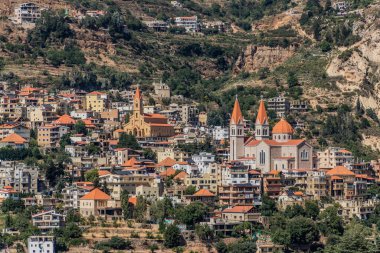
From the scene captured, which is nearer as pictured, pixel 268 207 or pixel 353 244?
pixel 353 244

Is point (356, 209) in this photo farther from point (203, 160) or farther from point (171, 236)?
point (171, 236)

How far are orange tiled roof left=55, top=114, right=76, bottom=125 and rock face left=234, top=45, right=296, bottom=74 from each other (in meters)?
26.5

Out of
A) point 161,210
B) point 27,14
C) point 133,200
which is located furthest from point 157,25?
point 161,210

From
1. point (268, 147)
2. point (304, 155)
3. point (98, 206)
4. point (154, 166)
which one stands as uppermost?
point (268, 147)

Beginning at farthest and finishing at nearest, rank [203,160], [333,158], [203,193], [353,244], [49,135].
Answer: [49,135], [333,158], [203,160], [203,193], [353,244]

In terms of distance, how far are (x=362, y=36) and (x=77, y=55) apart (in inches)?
911

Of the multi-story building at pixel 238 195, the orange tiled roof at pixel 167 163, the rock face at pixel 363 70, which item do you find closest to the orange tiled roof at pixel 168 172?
the orange tiled roof at pixel 167 163

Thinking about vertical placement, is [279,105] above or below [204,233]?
above

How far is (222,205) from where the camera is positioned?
120m

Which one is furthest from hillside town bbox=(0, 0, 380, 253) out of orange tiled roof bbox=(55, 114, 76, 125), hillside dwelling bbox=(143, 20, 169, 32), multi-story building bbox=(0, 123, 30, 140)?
hillside dwelling bbox=(143, 20, 169, 32)

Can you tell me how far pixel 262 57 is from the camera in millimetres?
159000

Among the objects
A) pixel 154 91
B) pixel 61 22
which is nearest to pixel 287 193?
pixel 154 91

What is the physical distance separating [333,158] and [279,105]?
551 inches

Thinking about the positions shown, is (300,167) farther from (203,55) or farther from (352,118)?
(203,55)
